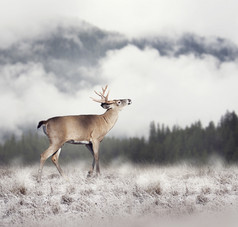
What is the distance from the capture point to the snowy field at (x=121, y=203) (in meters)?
6.36

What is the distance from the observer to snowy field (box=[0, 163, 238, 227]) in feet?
20.9

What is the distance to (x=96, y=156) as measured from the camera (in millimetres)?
11000

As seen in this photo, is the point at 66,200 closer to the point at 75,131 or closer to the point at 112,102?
the point at 75,131

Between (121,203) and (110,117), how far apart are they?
210 inches

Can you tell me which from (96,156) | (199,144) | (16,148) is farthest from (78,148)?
(96,156)

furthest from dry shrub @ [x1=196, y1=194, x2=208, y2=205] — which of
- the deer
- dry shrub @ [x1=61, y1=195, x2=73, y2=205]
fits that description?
the deer

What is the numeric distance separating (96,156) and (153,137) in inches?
2979

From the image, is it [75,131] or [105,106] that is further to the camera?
[105,106]

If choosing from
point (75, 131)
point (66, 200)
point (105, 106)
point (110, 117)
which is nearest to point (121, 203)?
point (66, 200)

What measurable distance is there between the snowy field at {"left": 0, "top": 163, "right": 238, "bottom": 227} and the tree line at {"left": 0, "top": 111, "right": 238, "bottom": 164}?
5489 centimetres

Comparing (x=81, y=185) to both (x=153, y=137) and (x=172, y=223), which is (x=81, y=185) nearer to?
(x=172, y=223)

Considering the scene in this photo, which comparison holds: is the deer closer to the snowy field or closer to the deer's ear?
the deer's ear

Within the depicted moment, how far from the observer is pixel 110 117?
12281mm

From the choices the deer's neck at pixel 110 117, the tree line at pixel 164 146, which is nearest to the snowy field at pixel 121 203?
the deer's neck at pixel 110 117
